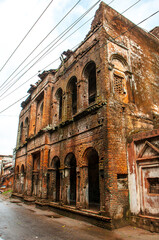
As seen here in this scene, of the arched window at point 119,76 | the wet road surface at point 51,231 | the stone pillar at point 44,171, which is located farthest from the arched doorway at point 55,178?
the arched window at point 119,76

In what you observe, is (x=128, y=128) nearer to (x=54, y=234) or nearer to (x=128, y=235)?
(x=128, y=235)

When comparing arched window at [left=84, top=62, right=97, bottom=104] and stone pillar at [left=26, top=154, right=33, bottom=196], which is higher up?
arched window at [left=84, top=62, right=97, bottom=104]

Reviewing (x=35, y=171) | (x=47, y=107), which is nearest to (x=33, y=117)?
(x=47, y=107)

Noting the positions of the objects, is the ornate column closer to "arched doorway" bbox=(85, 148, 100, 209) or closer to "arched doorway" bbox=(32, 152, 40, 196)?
"arched doorway" bbox=(85, 148, 100, 209)

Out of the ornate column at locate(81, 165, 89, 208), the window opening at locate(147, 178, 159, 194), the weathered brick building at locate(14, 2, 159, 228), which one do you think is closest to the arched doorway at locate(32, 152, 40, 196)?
the weathered brick building at locate(14, 2, 159, 228)

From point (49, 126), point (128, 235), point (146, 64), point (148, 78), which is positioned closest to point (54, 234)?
point (128, 235)

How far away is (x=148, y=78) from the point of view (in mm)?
11375

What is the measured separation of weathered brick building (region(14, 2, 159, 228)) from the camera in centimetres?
779

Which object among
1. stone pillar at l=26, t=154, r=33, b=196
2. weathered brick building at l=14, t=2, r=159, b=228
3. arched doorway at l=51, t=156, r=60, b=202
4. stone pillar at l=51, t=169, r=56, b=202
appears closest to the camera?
weathered brick building at l=14, t=2, r=159, b=228

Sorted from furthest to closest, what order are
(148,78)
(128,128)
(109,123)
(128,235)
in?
(148,78) < (128,128) < (109,123) < (128,235)

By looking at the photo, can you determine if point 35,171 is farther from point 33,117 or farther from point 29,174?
point 33,117

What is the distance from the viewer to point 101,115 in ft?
27.4

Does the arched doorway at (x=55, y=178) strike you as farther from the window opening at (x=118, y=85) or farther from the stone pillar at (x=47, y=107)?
the window opening at (x=118, y=85)

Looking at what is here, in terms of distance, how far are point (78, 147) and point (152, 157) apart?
12.4ft
